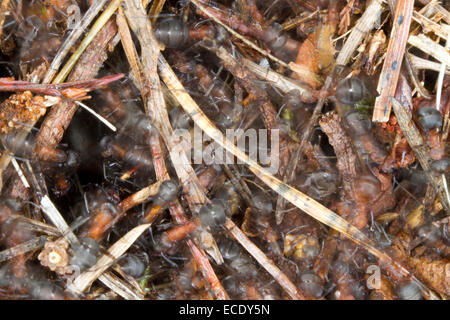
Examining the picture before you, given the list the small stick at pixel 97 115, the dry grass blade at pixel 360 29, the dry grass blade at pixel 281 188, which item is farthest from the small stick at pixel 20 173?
the dry grass blade at pixel 360 29

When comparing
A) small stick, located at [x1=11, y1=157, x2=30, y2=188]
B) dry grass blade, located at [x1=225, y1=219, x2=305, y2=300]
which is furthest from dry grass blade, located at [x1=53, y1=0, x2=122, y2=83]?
dry grass blade, located at [x1=225, y1=219, x2=305, y2=300]

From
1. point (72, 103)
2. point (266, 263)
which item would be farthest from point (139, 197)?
point (266, 263)

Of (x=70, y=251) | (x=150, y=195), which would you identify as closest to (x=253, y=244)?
(x=150, y=195)

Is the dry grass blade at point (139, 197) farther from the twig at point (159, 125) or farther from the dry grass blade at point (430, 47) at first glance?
the dry grass blade at point (430, 47)

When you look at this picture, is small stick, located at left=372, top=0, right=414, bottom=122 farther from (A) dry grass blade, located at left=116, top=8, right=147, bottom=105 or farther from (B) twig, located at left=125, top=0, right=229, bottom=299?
(A) dry grass blade, located at left=116, top=8, right=147, bottom=105
